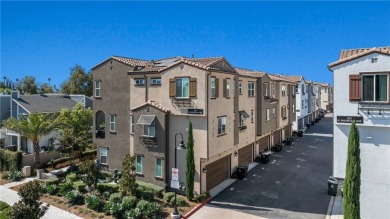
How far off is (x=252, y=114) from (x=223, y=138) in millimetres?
8085

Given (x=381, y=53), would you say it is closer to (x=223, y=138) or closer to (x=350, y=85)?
(x=350, y=85)

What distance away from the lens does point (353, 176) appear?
555 inches

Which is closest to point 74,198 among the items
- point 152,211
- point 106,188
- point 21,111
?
point 106,188

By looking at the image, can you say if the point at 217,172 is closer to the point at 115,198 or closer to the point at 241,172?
the point at 241,172

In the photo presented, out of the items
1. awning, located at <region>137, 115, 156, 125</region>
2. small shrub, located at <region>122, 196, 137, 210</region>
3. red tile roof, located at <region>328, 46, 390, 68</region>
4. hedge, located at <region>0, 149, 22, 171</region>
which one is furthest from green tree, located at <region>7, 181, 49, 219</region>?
red tile roof, located at <region>328, 46, 390, 68</region>

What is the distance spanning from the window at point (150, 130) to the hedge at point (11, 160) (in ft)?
43.7

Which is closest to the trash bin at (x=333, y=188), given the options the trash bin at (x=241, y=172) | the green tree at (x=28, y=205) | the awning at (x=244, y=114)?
the trash bin at (x=241, y=172)

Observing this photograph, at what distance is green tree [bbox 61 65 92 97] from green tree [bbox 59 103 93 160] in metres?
28.5

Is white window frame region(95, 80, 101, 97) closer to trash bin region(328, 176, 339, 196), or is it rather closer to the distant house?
the distant house

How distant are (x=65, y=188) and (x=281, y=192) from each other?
1654 cm

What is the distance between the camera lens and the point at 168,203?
19188 millimetres

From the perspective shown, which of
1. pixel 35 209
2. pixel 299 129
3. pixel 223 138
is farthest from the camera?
pixel 299 129

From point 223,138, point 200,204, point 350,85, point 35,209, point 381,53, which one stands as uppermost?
point 381,53

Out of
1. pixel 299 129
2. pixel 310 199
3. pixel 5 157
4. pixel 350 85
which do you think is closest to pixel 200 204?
pixel 310 199
